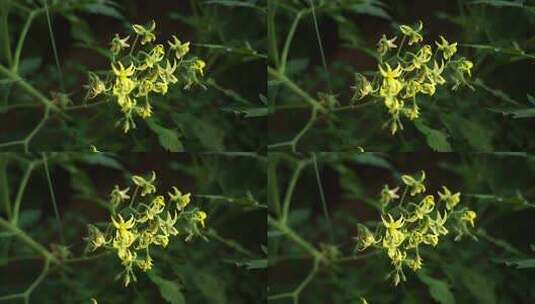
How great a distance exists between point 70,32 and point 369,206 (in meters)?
0.87

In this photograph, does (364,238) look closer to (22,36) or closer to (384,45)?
(384,45)

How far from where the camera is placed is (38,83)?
234 cm

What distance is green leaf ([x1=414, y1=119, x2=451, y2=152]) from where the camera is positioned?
240cm

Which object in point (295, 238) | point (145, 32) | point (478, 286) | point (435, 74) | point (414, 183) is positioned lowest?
point (478, 286)

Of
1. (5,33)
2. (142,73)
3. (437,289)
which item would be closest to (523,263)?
(437,289)

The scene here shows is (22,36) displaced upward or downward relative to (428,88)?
upward

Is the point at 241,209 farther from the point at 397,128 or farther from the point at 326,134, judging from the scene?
the point at 397,128

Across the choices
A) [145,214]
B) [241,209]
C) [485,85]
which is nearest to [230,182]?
[241,209]

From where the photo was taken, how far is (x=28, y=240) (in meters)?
2.34

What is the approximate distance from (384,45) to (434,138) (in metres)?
0.27

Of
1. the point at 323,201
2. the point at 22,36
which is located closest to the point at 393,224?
the point at 323,201

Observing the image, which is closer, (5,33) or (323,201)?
(5,33)

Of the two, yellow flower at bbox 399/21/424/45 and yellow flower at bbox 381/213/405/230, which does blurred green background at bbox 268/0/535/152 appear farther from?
yellow flower at bbox 381/213/405/230

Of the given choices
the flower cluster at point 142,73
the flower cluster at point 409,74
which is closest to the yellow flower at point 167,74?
the flower cluster at point 142,73
